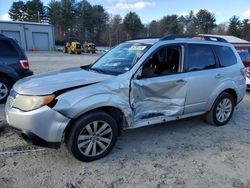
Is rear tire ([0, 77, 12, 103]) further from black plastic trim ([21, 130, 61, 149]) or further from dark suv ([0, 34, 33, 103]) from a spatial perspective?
black plastic trim ([21, 130, 61, 149])

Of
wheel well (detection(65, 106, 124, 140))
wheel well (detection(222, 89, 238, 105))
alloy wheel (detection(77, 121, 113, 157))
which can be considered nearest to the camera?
alloy wheel (detection(77, 121, 113, 157))

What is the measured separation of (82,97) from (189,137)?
2.32 metres

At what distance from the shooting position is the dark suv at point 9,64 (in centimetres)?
719

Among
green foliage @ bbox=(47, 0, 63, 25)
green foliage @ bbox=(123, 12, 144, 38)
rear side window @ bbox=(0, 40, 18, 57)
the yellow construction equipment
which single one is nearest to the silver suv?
rear side window @ bbox=(0, 40, 18, 57)

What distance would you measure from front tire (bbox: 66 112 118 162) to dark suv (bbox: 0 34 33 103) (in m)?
4.19

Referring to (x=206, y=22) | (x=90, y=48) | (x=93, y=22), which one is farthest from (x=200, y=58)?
(x=206, y=22)

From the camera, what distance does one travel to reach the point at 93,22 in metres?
78.3

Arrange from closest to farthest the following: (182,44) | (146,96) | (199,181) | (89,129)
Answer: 1. (199,181)
2. (89,129)
3. (146,96)
4. (182,44)

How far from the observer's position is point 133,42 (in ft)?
17.0

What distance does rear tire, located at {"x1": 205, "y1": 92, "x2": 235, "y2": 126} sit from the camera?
18.5 feet

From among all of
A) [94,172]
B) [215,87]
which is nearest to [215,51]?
[215,87]

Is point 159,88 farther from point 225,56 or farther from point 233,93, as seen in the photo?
point 233,93

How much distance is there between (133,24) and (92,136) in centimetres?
8077

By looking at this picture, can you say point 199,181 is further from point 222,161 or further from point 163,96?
point 163,96
